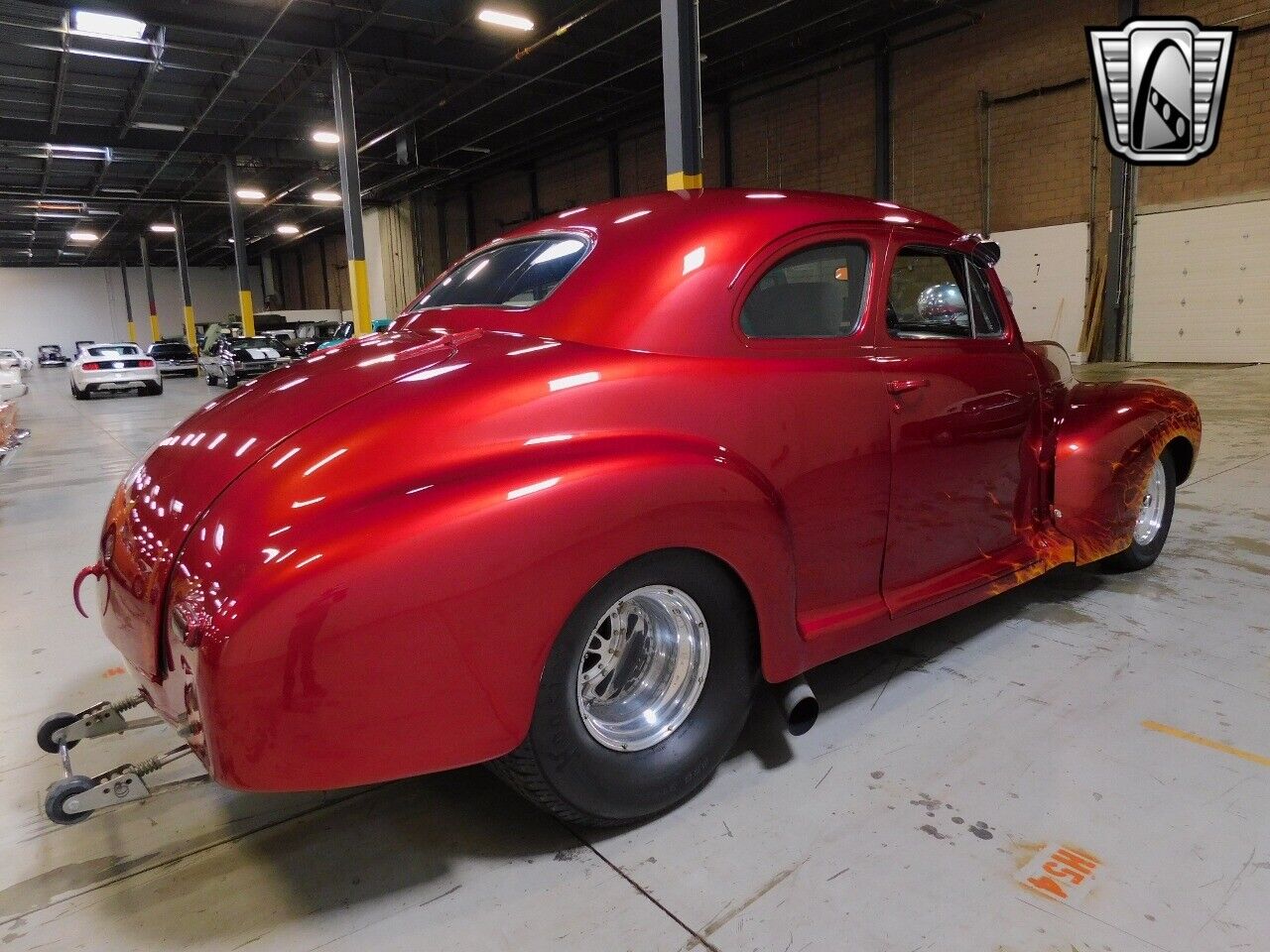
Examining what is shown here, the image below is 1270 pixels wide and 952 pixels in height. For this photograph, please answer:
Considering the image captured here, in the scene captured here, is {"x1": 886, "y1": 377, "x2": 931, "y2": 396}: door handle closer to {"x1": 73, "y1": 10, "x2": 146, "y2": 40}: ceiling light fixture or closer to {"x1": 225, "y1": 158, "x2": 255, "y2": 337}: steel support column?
{"x1": 73, "y1": 10, "x2": 146, "y2": 40}: ceiling light fixture

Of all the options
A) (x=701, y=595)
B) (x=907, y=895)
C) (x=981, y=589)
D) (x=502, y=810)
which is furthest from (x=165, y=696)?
(x=981, y=589)

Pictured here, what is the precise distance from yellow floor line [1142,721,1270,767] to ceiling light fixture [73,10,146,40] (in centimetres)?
1475

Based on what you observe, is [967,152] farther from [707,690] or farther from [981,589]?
[707,690]

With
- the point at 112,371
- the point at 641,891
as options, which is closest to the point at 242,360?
the point at 112,371

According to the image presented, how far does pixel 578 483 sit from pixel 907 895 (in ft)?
3.72

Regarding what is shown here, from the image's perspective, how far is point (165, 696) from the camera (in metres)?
1.69

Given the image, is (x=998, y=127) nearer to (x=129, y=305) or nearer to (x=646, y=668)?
(x=646, y=668)

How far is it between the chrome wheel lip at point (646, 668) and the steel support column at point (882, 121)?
1432 cm

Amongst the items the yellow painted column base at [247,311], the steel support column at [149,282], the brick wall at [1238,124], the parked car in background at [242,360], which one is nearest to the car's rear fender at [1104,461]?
the brick wall at [1238,124]

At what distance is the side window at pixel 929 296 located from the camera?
2572mm

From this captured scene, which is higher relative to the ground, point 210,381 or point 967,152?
point 967,152

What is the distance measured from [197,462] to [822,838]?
68.6 inches

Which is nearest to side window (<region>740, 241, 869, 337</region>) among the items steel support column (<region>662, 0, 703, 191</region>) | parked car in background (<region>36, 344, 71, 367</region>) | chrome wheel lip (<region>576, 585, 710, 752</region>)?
chrome wheel lip (<region>576, 585, 710, 752</region>)

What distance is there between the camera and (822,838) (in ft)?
6.20
